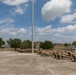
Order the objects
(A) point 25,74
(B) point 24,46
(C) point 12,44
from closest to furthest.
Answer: (A) point 25,74, (B) point 24,46, (C) point 12,44

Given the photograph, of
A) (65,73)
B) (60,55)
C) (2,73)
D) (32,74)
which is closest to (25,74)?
(32,74)

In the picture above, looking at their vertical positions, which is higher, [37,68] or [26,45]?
[26,45]

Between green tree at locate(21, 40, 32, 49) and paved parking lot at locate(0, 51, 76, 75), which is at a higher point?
green tree at locate(21, 40, 32, 49)

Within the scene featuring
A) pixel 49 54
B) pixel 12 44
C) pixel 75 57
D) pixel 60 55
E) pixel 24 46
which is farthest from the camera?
pixel 12 44

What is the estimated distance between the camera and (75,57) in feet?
72.7

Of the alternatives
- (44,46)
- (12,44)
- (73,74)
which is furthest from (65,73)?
(12,44)

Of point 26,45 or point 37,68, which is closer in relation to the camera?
point 37,68

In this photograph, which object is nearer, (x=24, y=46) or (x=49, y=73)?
(x=49, y=73)

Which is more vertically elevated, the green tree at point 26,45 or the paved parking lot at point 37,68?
the green tree at point 26,45

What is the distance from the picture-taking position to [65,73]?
522 inches

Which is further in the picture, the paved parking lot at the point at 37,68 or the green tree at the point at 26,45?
the green tree at the point at 26,45

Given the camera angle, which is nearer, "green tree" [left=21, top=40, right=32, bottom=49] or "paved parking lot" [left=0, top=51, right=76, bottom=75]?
"paved parking lot" [left=0, top=51, right=76, bottom=75]

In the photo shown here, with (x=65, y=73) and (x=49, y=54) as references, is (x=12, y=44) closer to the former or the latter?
(x=49, y=54)

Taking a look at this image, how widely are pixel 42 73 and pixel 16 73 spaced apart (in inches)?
56.2
